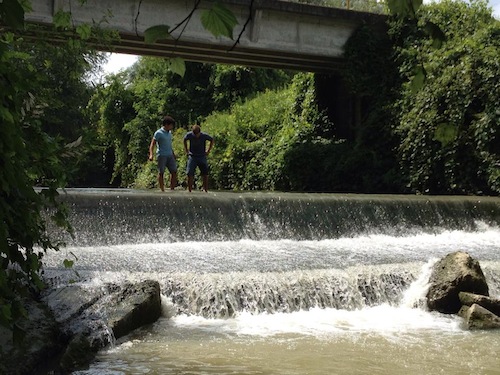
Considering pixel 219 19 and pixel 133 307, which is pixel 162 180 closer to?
pixel 133 307

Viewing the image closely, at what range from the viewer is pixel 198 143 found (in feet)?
44.4

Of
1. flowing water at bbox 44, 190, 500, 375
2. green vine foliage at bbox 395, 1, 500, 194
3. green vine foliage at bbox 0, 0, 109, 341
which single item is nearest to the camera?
green vine foliage at bbox 0, 0, 109, 341

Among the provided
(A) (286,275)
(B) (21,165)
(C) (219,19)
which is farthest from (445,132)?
(A) (286,275)

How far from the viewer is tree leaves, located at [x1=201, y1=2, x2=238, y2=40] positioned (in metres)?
1.19

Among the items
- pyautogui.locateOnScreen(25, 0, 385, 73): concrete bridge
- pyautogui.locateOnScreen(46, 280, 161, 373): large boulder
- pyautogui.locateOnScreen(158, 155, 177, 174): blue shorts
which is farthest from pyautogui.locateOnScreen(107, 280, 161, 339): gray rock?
pyautogui.locateOnScreen(25, 0, 385, 73): concrete bridge

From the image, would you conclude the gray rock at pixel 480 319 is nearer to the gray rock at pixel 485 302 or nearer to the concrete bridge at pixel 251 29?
the gray rock at pixel 485 302

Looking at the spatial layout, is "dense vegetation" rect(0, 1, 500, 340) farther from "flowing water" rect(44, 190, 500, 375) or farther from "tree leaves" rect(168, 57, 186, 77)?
"tree leaves" rect(168, 57, 186, 77)

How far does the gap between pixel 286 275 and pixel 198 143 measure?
674cm

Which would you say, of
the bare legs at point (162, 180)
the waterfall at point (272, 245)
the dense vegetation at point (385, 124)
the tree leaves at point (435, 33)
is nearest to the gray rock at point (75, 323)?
the waterfall at point (272, 245)

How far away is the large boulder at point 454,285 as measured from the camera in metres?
7.02

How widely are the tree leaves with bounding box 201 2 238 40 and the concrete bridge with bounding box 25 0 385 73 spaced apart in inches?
560

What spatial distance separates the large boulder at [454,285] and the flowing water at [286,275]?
7.5 inches

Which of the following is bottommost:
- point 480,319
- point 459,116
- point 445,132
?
point 480,319

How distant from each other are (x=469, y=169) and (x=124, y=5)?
29.8 feet
